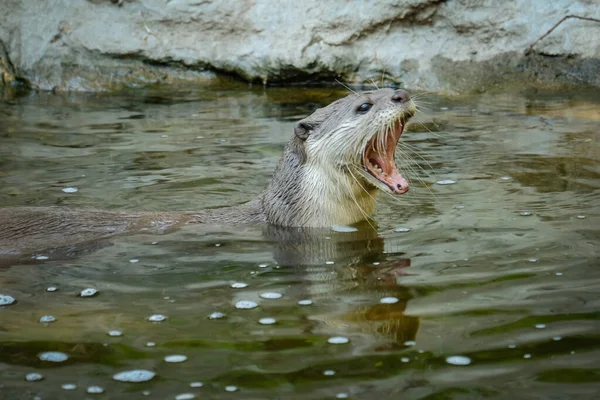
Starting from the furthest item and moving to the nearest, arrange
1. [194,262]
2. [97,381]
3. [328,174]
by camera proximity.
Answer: [328,174]
[194,262]
[97,381]

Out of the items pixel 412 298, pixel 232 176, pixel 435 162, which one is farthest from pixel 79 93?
pixel 412 298

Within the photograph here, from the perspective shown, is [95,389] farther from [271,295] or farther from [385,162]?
[385,162]

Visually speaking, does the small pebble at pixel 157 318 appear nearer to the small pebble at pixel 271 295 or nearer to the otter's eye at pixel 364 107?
the small pebble at pixel 271 295

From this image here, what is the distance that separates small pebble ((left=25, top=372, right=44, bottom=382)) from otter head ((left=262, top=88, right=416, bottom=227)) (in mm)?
1898

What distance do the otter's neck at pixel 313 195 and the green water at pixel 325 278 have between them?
0.10 m

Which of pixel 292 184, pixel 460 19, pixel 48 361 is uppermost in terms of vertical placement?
pixel 460 19

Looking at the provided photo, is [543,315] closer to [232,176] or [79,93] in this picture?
[232,176]

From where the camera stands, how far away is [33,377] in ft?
9.00

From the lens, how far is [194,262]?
158 inches

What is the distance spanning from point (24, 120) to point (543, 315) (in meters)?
5.32

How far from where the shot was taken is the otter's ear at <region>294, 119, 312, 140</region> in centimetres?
441

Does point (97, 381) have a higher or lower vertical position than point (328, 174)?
lower

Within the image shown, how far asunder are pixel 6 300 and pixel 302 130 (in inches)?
65.1

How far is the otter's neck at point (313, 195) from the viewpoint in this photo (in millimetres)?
4379
